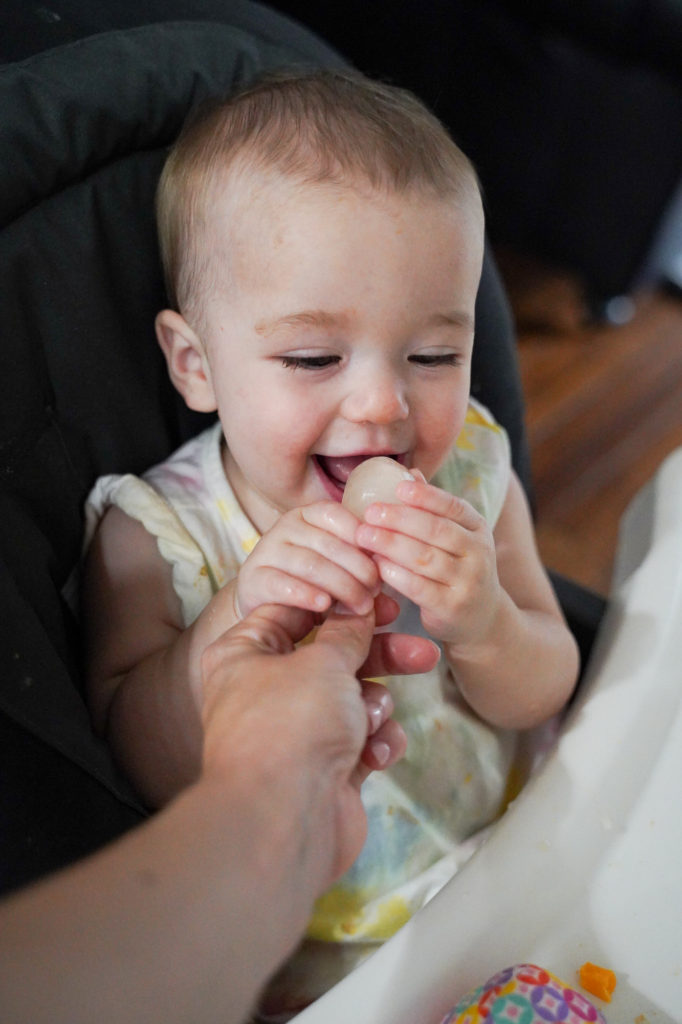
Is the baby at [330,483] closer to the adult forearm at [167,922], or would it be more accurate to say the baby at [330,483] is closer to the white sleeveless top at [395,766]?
the white sleeveless top at [395,766]

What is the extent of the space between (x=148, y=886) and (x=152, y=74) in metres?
0.56

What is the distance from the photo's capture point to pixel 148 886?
285mm

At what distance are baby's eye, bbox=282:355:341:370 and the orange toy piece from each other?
0.39 metres

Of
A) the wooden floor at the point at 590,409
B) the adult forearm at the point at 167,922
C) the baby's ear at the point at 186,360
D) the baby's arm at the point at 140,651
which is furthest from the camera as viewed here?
the wooden floor at the point at 590,409

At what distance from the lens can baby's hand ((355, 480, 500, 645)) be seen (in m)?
0.52

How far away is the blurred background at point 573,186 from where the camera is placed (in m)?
1.62

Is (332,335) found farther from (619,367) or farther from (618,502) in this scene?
(619,367)

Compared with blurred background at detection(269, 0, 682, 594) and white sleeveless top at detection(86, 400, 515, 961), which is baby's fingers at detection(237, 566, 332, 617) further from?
blurred background at detection(269, 0, 682, 594)

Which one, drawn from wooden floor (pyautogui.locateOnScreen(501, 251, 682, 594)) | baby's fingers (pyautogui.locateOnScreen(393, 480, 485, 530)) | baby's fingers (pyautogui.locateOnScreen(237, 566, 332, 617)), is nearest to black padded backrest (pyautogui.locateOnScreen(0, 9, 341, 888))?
baby's fingers (pyautogui.locateOnScreen(237, 566, 332, 617))

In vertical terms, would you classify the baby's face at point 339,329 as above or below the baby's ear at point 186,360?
above

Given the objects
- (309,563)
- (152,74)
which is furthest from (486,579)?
(152,74)

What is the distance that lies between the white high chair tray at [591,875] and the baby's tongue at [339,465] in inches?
8.7

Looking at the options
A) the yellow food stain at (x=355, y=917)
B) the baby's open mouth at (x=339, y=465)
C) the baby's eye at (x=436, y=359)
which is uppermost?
the baby's eye at (x=436, y=359)

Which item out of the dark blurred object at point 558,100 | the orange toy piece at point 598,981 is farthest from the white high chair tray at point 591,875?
the dark blurred object at point 558,100
